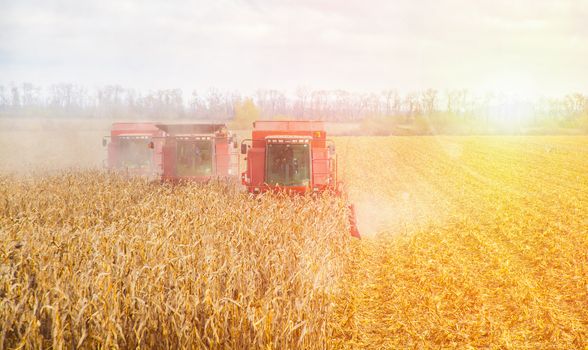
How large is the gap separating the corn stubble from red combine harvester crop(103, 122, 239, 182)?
3950 millimetres

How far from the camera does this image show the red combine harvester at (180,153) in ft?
48.1

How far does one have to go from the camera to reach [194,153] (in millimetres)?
14961

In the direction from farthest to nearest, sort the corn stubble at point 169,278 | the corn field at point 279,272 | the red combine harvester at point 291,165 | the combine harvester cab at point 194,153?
the combine harvester cab at point 194,153 → the red combine harvester at point 291,165 → the corn field at point 279,272 → the corn stubble at point 169,278

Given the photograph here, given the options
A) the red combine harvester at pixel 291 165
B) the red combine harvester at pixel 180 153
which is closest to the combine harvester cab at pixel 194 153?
the red combine harvester at pixel 180 153

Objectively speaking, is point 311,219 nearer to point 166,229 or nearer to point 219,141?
point 166,229

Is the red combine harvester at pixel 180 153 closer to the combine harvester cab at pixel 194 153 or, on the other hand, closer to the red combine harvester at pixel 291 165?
the combine harvester cab at pixel 194 153

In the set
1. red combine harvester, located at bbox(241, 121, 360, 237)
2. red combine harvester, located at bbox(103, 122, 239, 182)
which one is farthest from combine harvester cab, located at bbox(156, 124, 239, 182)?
red combine harvester, located at bbox(241, 121, 360, 237)

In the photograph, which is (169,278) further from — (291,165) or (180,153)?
(180,153)

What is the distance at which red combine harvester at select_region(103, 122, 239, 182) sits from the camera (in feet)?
48.1

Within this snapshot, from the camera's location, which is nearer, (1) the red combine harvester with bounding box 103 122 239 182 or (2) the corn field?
(2) the corn field

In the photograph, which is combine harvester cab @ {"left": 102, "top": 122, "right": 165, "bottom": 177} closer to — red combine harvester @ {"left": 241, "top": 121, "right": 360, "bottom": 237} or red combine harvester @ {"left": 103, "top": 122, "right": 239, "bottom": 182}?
red combine harvester @ {"left": 103, "top": 122, "right": 239, "bottom": 182}

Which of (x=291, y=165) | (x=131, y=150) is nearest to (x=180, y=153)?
(x=291, y=165)

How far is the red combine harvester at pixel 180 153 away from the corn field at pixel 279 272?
1.31 metres

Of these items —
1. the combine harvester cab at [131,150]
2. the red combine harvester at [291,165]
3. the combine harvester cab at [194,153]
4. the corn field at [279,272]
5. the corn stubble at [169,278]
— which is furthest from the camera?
the combine harvester cab at [131,150]
